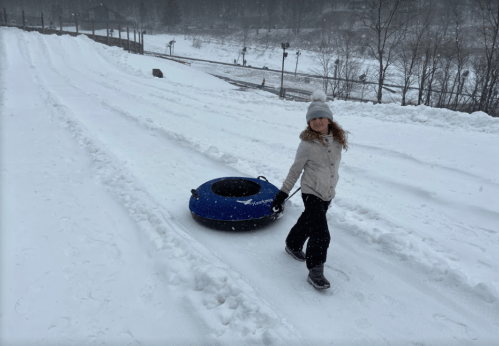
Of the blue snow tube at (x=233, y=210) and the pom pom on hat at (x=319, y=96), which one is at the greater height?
the pom pom on hat at (x=319, y=96)

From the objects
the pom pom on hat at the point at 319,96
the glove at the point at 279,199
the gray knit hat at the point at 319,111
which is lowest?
the glove at the point at 279,199

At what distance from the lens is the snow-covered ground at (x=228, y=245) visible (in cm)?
265

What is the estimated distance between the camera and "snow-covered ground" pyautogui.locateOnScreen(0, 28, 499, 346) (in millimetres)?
2646

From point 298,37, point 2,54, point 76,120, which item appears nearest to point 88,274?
point 76,120

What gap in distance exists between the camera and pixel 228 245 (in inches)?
149

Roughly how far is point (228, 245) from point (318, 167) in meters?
1.39

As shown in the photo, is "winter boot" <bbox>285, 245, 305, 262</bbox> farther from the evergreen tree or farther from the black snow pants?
the evergreen tree

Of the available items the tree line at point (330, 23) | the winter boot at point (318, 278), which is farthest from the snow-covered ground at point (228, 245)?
the tree line at point (330, 23)

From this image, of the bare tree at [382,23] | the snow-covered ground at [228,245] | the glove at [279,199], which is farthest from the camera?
the bare tree at [382,23]

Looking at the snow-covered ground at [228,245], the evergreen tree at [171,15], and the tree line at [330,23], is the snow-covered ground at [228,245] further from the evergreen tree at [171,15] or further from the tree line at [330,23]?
the evergreen tree at [171,15]

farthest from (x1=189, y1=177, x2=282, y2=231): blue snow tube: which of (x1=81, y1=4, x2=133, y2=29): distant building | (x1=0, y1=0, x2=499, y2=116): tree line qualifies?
(x1=81, y1=4, x2=133, y2=29): distant building

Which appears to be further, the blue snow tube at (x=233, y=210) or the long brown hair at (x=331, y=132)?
the blue snow tube at (x=233, y=210)

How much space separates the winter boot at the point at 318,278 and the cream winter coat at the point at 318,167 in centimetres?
62

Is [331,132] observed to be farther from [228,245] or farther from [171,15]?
[171,15]
